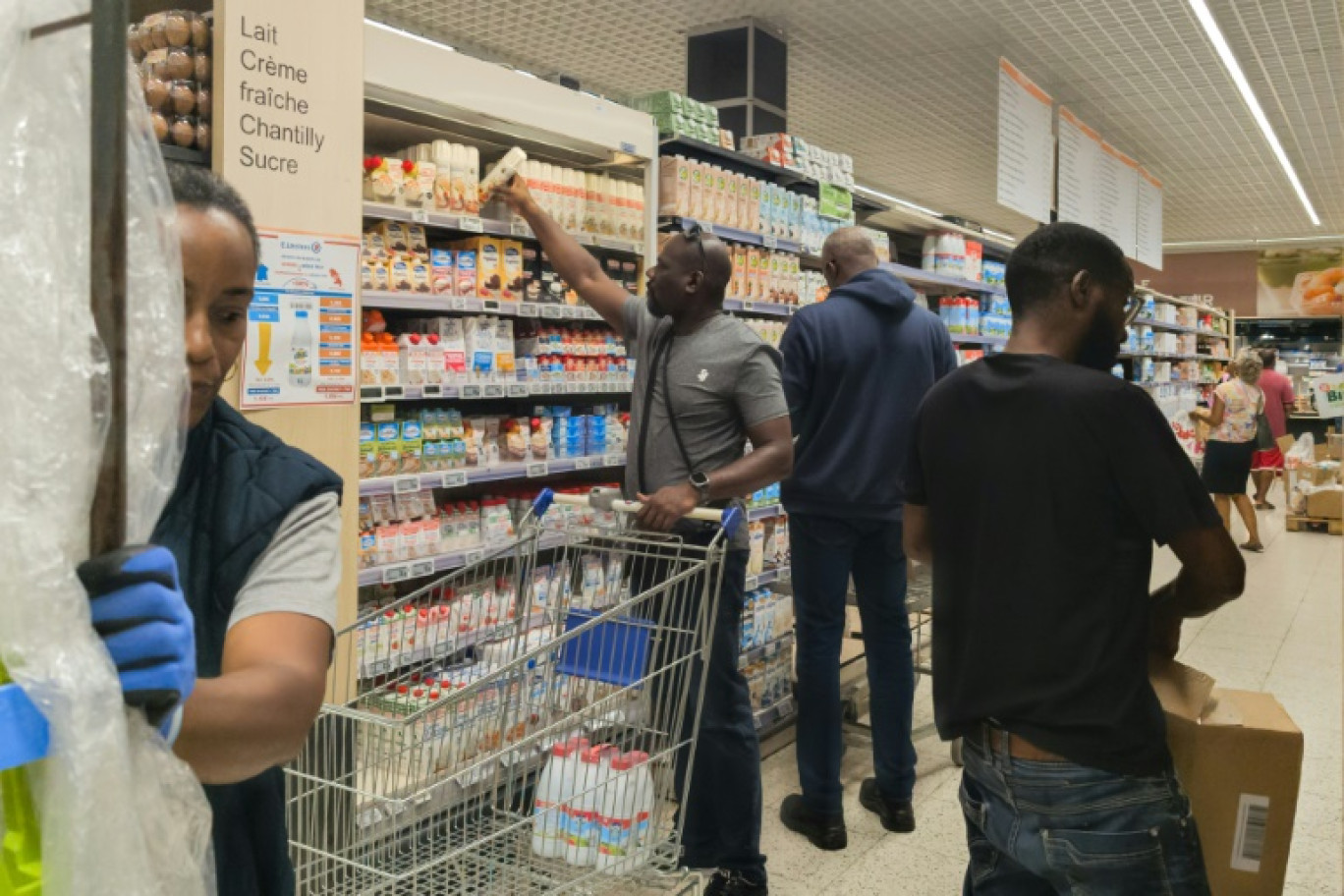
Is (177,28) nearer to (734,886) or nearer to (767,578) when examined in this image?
(734,886)

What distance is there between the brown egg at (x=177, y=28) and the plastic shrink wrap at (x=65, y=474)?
2009 millimetres

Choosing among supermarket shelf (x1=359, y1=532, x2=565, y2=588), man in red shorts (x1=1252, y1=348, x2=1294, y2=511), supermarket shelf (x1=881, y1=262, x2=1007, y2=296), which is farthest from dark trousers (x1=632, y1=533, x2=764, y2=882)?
man in red shorts (x1=1252, y1=348, x2=1294, y2=511)

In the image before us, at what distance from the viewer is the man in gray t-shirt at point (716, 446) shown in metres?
3.04

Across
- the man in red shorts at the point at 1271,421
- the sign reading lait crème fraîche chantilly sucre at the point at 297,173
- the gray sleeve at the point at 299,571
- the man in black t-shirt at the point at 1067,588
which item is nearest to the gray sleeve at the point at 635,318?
the sign reading lait crème fraîche chantilly sucre at the point at 297,173

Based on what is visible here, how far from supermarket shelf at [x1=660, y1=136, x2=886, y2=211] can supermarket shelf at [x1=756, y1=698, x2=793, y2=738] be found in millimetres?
2420

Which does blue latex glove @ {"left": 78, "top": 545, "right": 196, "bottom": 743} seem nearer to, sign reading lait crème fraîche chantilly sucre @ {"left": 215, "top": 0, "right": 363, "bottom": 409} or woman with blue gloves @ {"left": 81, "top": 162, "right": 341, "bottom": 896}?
woman with blue gloves @ {"left": 81, "top": 162, "right": 341, "bottom": 896}

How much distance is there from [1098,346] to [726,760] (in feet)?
5.58

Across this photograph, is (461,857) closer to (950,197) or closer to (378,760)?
(378,760)

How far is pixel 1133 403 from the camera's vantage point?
5.84 feet

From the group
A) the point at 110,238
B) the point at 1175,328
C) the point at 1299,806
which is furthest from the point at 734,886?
the point at 1175,328

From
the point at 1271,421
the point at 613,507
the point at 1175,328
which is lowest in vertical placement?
the point at 613,507

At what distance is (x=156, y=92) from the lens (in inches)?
96.2

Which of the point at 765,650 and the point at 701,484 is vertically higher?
the point at 701,484

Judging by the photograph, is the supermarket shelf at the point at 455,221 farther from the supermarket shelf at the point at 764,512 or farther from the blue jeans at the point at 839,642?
the supermarket shelf at the point at 764,512
